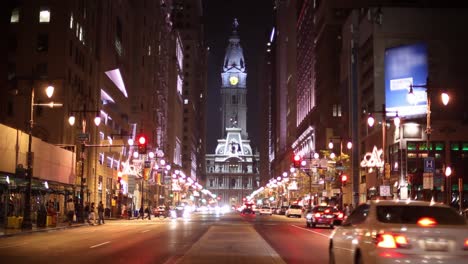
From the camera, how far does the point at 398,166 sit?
244ft

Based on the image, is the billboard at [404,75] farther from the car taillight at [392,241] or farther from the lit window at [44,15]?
the car taillight at [392,241]

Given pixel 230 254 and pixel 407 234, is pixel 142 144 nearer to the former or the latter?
pixel 230 254

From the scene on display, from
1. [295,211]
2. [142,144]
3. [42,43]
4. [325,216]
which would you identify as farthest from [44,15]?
[295,211]

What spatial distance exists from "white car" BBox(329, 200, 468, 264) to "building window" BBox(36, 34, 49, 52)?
187 ft

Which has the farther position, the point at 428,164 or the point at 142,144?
the point at 142,144

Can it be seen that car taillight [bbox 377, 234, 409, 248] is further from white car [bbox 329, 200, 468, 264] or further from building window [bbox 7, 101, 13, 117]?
building window [bbox 7, 101, 13, 117]

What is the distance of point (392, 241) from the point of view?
1161 cm

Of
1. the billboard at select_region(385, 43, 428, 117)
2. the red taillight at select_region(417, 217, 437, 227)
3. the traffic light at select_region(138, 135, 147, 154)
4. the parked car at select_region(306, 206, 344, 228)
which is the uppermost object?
the billboard at select_region(385, 43, 428, 117)

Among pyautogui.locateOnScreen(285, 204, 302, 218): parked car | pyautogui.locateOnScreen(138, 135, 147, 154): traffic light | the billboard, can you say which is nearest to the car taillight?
pyautogui.locateOnScreen(138, 135, 147, 154): traffic light

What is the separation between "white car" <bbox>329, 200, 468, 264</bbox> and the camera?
1150cm

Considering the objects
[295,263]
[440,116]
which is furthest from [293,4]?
[295,263]

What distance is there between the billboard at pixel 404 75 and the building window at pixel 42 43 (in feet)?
129

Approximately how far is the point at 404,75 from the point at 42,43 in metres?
41.7

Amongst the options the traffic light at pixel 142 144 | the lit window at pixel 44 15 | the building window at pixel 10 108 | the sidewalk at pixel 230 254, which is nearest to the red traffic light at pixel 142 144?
the traffic light at pixel 142 144
